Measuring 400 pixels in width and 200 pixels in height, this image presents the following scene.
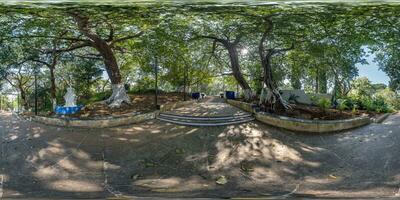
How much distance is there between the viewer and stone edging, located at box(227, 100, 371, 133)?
1.38 m

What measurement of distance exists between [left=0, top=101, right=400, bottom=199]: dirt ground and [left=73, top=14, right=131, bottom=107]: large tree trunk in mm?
142

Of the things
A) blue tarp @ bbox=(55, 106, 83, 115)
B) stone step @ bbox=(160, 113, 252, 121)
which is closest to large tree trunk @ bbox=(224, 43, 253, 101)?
stone step @ bbox=(160, 113, 252, 121)

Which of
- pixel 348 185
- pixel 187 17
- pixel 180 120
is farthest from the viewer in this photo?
pixel 187 17

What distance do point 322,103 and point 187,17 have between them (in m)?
0.83

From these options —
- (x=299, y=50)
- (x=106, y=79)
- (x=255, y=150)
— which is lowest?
(x=255, y=150)

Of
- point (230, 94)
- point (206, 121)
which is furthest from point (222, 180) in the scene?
point (230, 94)

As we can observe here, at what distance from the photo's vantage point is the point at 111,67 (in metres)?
1.47

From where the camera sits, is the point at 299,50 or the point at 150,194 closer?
the point at 150,194

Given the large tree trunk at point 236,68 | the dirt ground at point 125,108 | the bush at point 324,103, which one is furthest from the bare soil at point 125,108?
the bush at point 324,103

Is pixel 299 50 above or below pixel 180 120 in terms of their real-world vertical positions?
above

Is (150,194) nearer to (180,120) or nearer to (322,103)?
(180,120)

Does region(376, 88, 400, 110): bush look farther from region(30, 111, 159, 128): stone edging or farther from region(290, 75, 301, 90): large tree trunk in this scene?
region(30, 111, 159, 128): stone edging

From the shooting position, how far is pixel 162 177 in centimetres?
136

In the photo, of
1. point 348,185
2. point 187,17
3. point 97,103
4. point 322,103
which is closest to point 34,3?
point 97,103
